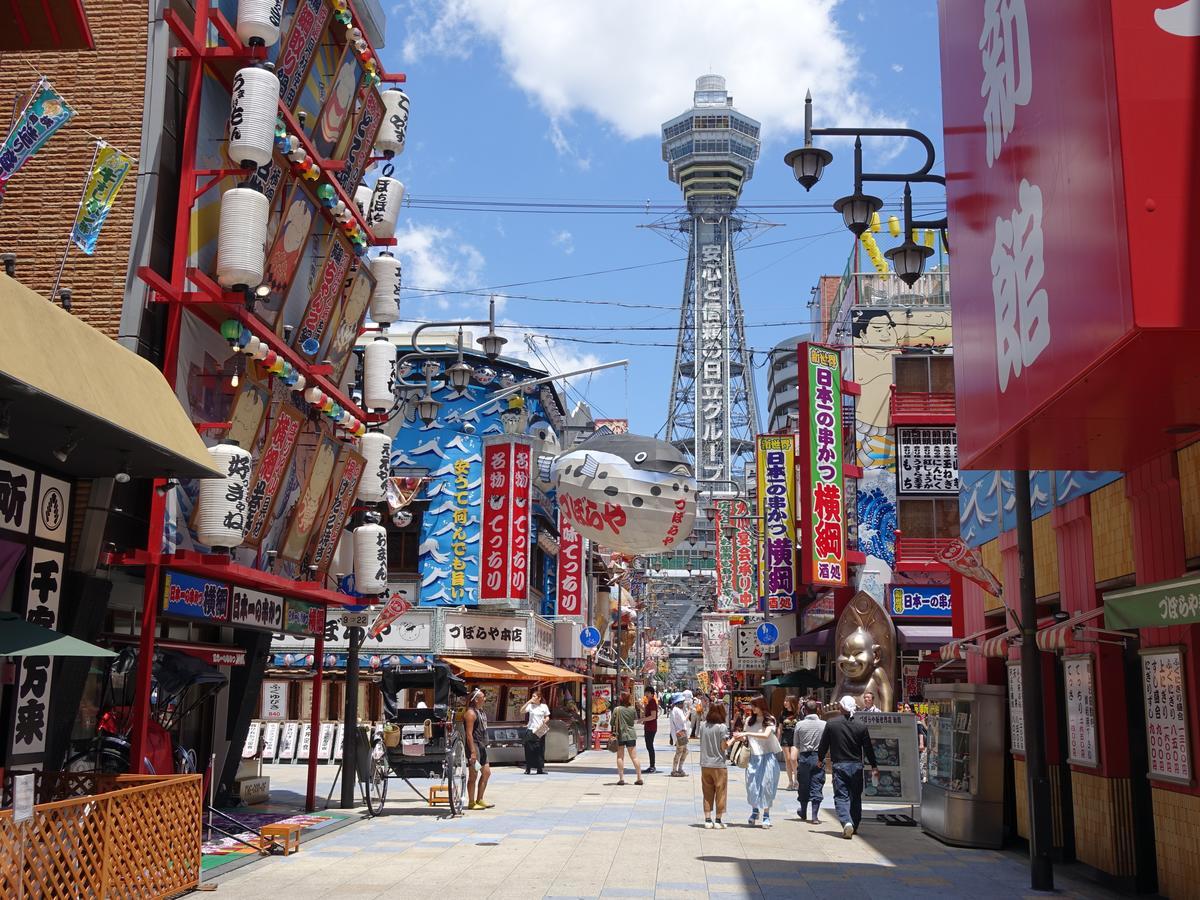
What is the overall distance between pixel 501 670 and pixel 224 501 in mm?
19683

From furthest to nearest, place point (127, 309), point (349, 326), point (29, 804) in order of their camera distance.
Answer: point (349, 326) → point (127, 309) → point (29, 804)

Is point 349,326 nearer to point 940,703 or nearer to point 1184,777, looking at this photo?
point 940,703

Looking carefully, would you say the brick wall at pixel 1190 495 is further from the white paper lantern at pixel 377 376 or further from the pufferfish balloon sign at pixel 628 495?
the pufferfish balloon sign at pixel 628 495

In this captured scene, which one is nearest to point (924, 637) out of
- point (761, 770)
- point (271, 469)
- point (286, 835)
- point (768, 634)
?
point (768, 634)

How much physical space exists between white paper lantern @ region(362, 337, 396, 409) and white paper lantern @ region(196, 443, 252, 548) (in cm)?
605

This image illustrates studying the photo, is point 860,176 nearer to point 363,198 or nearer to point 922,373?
point 363,198

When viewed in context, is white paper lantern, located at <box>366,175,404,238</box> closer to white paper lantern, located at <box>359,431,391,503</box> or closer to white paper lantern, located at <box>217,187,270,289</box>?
white paper lantern, located at <box>359,431,391,503</box>

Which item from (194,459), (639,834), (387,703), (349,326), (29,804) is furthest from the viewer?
(387,703)

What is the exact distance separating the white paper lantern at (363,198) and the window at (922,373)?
1925 centimetres

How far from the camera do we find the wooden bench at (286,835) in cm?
1457

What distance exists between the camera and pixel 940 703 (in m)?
17.2

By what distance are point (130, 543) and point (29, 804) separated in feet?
18.4

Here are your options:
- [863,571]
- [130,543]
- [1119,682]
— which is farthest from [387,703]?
[863,571]

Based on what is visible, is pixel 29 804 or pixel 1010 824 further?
pixel 1010 824
